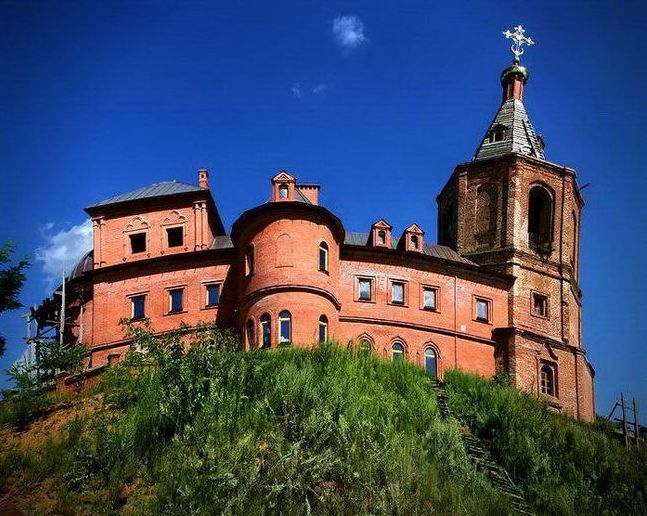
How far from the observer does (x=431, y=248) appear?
5075 centimetres

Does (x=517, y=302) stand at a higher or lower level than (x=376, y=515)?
higher

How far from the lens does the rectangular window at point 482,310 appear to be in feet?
160

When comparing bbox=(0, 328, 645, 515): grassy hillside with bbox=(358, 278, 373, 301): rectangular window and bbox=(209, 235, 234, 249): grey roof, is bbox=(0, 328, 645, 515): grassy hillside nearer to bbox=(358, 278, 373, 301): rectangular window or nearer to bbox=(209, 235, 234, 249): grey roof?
bbox=(358, 278, 373, 301): rectangular window

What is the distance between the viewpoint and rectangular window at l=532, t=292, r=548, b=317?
5009cm

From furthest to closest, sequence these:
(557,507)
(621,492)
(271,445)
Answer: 1. (621,492)
2. (557,507)
3. (271,445)

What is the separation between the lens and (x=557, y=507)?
96.0 feet

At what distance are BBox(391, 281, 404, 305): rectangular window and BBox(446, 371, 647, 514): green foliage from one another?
7662 millimetres

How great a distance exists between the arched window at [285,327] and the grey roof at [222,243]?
6.48m

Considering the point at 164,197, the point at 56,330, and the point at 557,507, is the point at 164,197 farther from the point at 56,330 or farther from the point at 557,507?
the point at 557,507

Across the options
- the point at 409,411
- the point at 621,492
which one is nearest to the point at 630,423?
the point at 621,492

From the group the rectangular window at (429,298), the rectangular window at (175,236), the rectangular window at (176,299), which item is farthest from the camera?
the rectangular window at (175,236)

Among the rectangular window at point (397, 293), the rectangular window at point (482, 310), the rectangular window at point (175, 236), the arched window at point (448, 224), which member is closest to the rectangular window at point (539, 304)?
the rectangular window at point (482, 310)

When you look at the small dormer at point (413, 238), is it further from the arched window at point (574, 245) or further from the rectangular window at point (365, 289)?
the arched window at point (574, 245)

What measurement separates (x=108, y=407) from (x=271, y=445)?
24.8 feet
